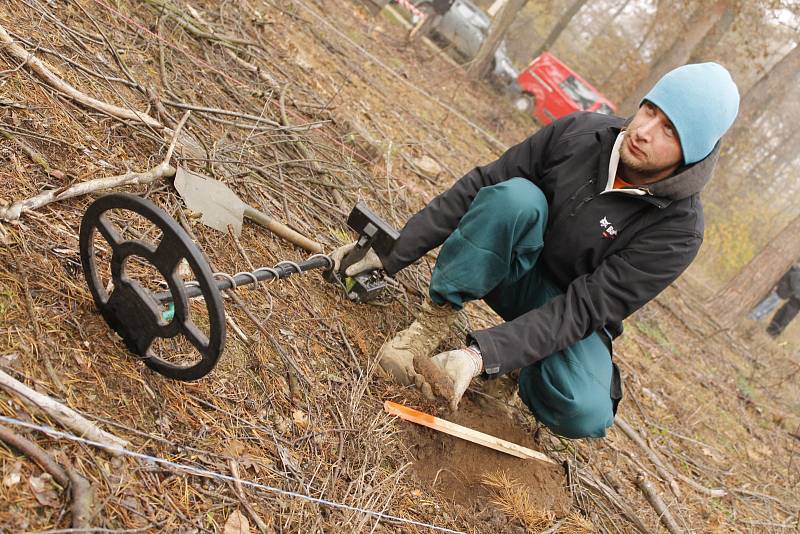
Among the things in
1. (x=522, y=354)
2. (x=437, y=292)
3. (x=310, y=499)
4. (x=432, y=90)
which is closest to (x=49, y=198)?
(x=310, y=499)

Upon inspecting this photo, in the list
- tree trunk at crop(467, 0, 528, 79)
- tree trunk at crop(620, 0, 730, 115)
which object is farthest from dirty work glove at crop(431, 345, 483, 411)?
tree trunk at crop(620, 0, 730, 115)

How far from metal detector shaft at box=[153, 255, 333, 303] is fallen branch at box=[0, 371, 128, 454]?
0.37m

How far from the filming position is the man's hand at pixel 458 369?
2.05 metres

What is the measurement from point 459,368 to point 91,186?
1.40 meters

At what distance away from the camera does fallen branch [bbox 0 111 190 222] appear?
1631 mm

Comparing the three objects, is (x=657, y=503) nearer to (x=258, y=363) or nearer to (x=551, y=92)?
(x=258, y=363)

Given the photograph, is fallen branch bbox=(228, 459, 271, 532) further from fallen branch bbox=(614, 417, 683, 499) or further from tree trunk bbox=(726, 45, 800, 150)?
tree trunk bbox=(726, 45, 800, 150)

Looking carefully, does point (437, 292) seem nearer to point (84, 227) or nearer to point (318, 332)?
point (318, 332)

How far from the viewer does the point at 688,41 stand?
9.94 m

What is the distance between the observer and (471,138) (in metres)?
7.51

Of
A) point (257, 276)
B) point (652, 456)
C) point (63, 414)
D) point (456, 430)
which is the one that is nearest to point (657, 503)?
point (652, 456)

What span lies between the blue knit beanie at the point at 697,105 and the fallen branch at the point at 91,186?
1835mm

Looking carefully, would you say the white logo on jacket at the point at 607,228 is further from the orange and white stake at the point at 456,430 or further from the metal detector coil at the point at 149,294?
the metal detector coil at the point at 149,294

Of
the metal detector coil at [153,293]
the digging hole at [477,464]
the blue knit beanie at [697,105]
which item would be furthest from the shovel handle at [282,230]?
the blue knit beanie at [697,105]
